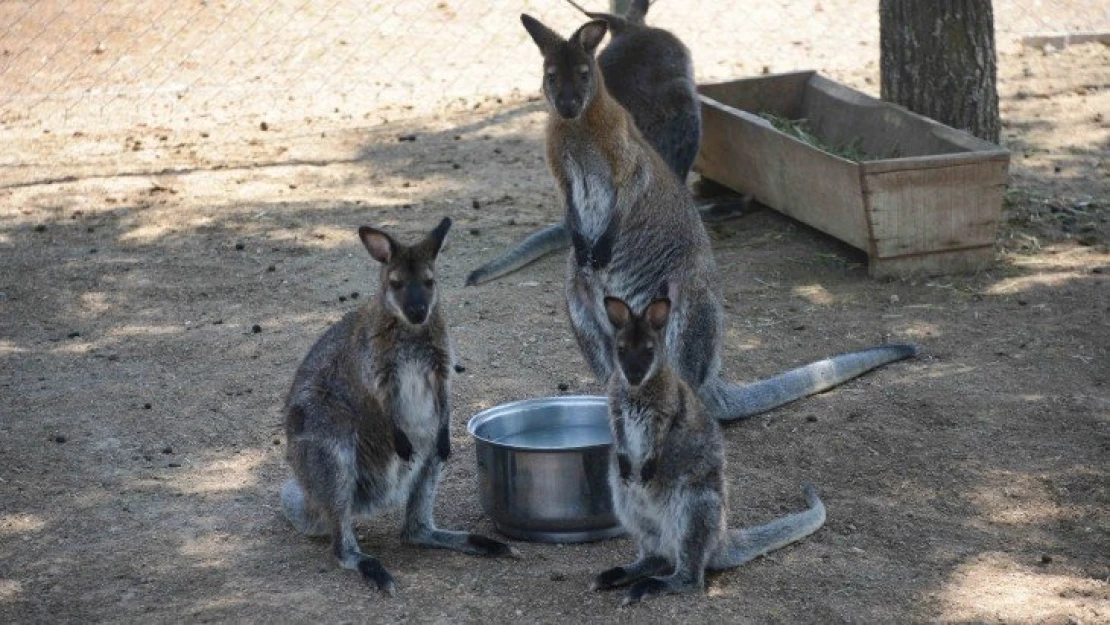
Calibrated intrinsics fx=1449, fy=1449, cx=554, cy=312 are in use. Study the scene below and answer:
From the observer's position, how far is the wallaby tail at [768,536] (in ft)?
14.1

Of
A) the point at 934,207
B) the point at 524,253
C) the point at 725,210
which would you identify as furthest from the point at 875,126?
the point at 524,253

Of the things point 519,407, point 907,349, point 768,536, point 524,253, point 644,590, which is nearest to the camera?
point 644,590

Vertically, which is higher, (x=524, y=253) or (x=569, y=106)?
(x=569, y=106)

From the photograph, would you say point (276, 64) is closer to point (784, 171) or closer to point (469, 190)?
point (469, 190)

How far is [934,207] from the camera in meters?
6.61

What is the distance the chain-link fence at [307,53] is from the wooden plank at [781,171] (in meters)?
2.21

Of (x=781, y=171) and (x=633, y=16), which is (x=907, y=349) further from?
(x=633, y=16)

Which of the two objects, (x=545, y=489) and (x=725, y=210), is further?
(x=725, y=210)

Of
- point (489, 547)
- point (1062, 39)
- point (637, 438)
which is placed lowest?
point (489, 547)

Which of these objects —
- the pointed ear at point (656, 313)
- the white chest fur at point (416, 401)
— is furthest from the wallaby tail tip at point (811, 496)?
the white chest fur at point (416, 401)

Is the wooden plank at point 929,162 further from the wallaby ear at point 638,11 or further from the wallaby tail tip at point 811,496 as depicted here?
the wallaby tail tip at point 811,496

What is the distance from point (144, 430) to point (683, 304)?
2096mm

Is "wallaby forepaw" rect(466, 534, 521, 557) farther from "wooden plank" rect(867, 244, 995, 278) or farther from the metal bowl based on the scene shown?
"wooden plank" rect(867, 244, 995, 278)

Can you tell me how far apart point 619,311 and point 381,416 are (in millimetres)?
813
